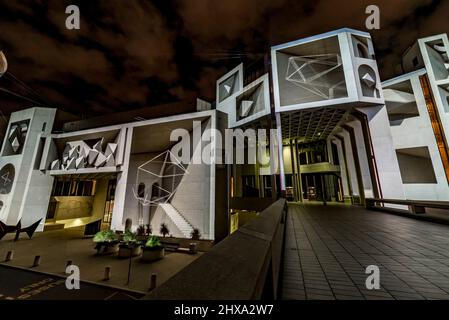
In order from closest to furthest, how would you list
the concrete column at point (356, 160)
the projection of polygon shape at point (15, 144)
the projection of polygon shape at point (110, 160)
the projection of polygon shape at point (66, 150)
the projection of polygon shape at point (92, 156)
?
A: the concrete column at point (356, 160) < the projection of polygon shape at point (110, 160) < the projection of polygon shape at point (92, 156) < the projection of polygon shape at point (66, 150) < the projection of polygon shape at point (15, 144)

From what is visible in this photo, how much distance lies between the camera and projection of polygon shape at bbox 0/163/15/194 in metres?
20.6

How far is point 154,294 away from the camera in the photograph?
96cm

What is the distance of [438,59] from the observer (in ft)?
54.1

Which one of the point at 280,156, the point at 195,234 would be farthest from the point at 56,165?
the point at 280,156

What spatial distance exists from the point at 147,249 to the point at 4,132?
27471 mm

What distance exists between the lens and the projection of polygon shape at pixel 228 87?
20781 mm

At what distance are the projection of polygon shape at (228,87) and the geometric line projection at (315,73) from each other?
6367mm

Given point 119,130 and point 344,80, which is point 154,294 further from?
point 119,130

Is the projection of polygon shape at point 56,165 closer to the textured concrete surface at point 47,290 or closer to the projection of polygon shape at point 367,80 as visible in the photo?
the textured concrete surface at point 47,290

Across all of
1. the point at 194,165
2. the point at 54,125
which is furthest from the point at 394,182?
the point at 54,125

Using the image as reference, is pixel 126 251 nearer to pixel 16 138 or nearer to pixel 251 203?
pixel 251 203

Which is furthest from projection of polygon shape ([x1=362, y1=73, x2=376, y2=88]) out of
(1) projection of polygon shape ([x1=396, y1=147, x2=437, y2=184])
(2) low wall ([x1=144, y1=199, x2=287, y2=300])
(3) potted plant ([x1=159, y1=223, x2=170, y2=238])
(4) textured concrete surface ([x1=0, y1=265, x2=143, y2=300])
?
(3) potted plant ([x1=159, y1=223, x2=170, y2=238])

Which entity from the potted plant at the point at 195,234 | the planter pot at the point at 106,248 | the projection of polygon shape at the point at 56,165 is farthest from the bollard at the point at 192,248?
the projection of polygon shape at the point at 56,165

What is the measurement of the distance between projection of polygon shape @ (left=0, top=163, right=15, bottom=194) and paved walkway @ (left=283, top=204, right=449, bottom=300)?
3015 centimetres
